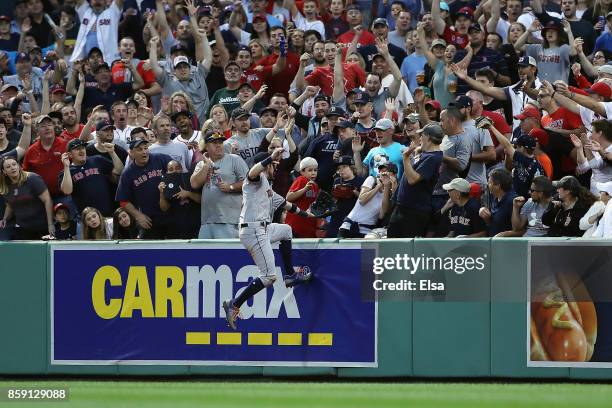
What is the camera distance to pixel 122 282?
14727 millimetres

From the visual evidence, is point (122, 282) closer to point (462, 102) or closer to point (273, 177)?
point (273, 177)

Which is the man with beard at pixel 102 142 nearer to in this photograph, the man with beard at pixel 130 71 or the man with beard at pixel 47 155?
the man with beard at pixel 47 155

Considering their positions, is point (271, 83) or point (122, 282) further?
point (271, 83)

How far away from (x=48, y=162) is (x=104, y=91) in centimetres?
340

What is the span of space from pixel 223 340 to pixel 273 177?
3.23 meters

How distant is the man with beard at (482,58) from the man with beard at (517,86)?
2.74 feet

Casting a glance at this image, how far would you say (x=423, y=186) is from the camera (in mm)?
14836

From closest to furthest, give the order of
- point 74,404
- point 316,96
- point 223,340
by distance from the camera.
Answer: point 74,404
point 223,340
point 316,96

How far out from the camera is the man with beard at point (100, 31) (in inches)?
880

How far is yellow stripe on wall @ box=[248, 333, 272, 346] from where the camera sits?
14.3m

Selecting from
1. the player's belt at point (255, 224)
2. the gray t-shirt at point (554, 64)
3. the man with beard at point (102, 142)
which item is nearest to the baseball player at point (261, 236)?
the player's belt at point (255, 224)

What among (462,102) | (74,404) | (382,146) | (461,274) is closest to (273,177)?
(382,146)

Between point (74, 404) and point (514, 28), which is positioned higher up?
point (514, 28)

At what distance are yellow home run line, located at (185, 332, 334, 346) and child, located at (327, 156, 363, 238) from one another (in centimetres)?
214
